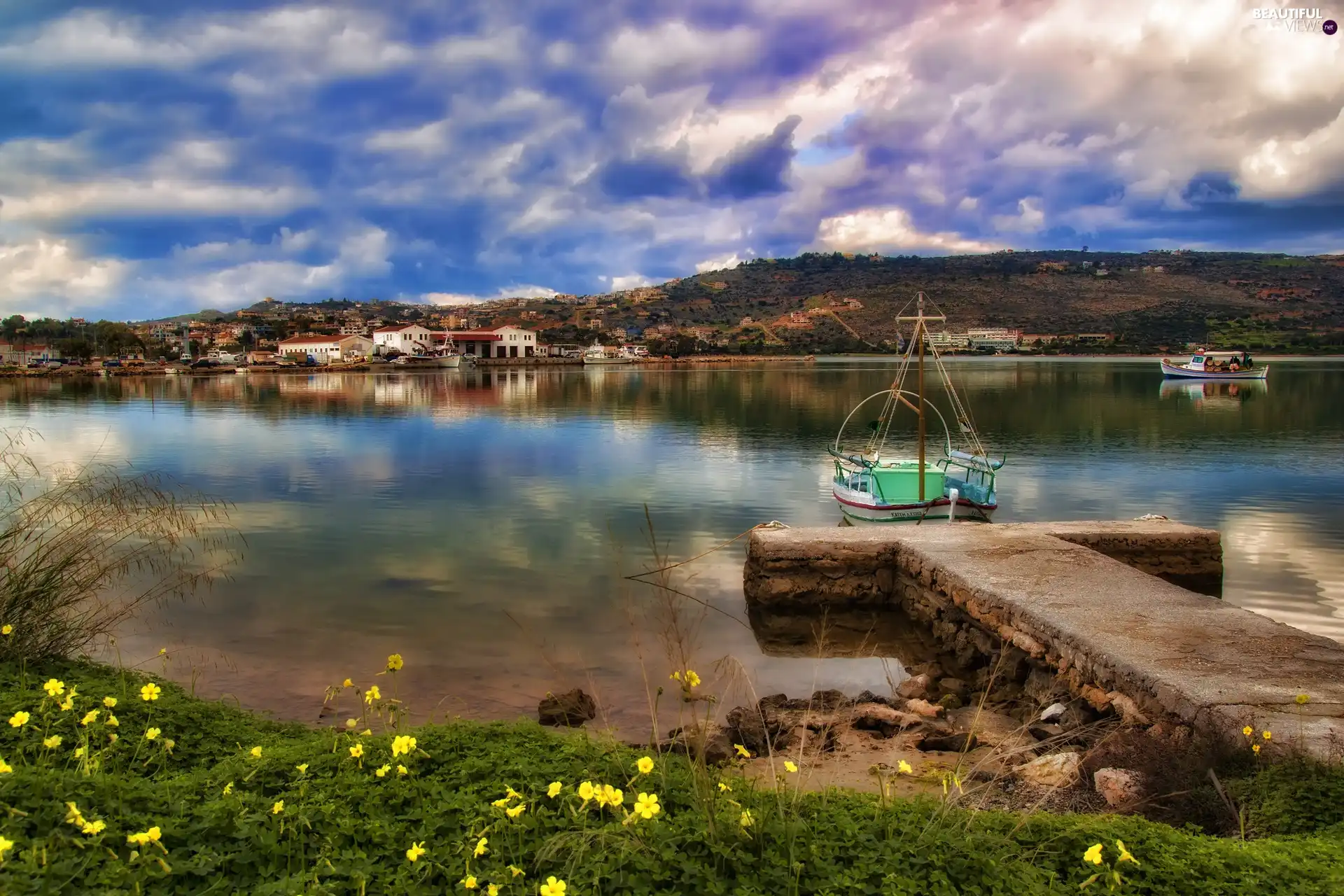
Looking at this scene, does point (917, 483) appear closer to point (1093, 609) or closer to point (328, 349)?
point (1093, 609)

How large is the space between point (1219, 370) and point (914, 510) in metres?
71.4

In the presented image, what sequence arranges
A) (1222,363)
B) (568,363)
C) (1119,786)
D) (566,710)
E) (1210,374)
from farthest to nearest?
(568,363) → (1210,374) → (1222,363) → (566,710) → (1119,786)

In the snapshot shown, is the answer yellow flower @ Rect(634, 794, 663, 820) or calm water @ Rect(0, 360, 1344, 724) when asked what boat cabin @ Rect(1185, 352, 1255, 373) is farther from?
yellow flower @ Rect(634, 794, 663, 820)

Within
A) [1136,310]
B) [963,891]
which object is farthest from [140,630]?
[1136,310]

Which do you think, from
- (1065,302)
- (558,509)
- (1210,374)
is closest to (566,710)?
(558,509)

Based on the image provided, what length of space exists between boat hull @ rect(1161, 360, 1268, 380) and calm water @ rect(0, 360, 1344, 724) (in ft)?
75.2

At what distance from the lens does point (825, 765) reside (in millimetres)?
5812

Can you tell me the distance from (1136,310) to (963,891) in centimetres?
15698

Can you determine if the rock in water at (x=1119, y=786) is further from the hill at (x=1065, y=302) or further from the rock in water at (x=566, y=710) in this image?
the hill at (x=1065, y=302)

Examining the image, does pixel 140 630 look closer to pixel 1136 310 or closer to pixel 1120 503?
pixel 1120 503

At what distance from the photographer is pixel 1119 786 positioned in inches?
190

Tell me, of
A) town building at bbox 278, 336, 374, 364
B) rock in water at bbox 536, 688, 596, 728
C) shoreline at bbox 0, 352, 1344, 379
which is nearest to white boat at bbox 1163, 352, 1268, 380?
shoreline at bbox 0, 352, 1344, 379

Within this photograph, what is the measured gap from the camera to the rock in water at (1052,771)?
5.26 meters

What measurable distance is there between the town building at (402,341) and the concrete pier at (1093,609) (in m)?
122
